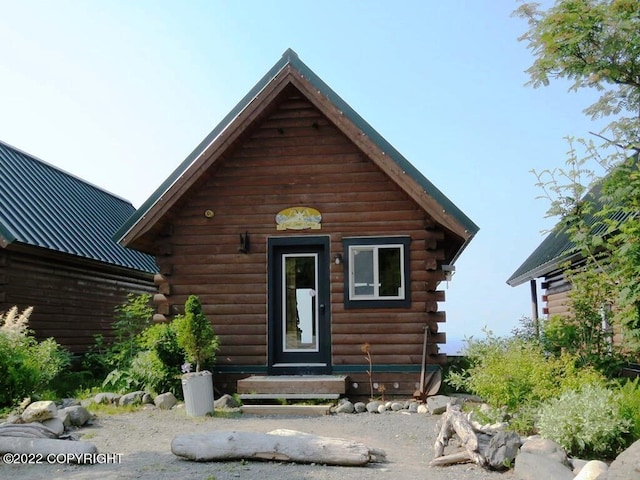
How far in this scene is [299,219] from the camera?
12.4 meters

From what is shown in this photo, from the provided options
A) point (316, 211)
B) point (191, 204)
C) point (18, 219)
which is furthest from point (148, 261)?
point (316, 211)

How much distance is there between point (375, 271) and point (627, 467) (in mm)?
6850

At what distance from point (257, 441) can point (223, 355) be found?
5.45 m

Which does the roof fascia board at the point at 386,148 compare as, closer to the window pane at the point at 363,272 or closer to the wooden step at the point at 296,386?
the window pane at the point at 363,272

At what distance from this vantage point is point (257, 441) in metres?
7.08

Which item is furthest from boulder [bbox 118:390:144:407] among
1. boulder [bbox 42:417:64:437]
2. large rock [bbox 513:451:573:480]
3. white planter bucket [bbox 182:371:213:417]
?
large rock [bbox 513:451:573:480]

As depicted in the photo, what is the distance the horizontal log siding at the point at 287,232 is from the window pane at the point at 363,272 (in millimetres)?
305

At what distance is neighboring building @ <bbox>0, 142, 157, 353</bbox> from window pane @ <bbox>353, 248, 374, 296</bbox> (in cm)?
703

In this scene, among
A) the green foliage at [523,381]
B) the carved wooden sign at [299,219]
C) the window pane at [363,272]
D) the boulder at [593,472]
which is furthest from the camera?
the carved wooden sign at [299,219]

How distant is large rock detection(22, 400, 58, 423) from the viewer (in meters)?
8.39

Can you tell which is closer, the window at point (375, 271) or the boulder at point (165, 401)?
the boulder at point (165, 401)

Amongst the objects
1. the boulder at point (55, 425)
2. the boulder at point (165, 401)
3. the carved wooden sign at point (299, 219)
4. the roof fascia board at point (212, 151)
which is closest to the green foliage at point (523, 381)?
the carved wooden sign at point (299, 219)

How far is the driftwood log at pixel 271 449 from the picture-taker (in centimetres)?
695

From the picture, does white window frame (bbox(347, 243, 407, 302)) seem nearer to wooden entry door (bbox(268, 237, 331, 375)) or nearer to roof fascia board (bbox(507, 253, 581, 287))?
wooden entry door (bbox(268, 237, 331, 375))
